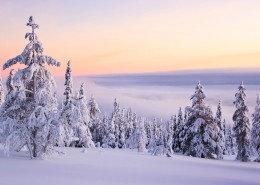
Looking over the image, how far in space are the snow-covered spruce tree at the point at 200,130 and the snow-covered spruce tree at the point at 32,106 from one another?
84.8 feet

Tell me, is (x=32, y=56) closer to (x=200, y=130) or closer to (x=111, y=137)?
(x=200, y=130)

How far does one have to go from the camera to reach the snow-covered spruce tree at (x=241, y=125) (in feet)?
166

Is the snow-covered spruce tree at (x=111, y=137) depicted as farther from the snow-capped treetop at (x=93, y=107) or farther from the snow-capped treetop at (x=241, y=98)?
the snow-capped treetop at (x=241, y=98)

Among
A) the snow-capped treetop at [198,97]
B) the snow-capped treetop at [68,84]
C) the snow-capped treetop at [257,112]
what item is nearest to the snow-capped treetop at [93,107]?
the snow-capped treetop at [68,84]

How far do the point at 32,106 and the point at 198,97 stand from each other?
91.6 feet

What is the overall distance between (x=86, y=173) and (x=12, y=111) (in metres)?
9.03

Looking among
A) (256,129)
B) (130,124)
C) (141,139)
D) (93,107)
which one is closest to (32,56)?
(256,129)

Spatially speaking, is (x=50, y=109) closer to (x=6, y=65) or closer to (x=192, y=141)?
(x=6, y=65)

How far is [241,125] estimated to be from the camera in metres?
51.5

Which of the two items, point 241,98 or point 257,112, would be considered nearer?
point 241,98

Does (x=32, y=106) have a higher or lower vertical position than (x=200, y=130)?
higher

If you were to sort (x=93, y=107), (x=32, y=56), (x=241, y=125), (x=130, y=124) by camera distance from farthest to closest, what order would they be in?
(x=130, y=124)
(x=93, y=107)
(x=241, y=125)
(x=32, y=56)

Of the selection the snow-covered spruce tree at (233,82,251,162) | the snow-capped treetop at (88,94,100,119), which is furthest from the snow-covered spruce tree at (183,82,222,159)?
the snow-capped treetop at (88,94,100,119)

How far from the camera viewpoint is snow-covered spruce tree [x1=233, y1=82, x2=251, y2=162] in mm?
50625
